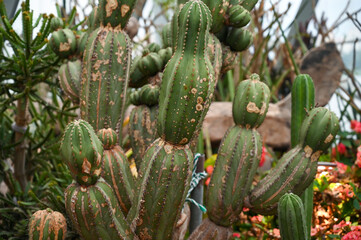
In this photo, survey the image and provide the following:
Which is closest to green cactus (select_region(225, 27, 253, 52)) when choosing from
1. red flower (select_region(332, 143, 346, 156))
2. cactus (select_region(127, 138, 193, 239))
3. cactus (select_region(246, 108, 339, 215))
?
cactus (select_region(246, 108, 339, 215))

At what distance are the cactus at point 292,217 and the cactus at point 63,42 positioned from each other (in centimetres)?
63

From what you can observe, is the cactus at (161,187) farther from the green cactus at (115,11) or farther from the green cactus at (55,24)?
the green cactus at (55,24)

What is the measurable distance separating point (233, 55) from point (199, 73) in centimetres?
30

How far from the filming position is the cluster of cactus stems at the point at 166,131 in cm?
71

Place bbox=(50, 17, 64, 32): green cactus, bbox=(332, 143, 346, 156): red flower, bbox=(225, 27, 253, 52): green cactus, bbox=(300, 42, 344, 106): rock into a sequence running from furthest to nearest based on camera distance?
bbox=(300, 42, 344, 106): rock < bbox=(332, 143, 346, 156): red flower < bbox=(50, 17, 64, 32): green cactus < bbox=(225, 27, 253, 52): green cactus

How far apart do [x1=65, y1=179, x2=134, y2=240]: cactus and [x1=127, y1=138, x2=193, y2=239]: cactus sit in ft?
0.16

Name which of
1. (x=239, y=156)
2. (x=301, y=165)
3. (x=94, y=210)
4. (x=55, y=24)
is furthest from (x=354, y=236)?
(x=55, y=24)

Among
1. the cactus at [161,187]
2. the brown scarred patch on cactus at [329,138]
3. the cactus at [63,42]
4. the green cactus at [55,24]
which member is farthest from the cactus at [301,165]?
the green cactus at [55,24]

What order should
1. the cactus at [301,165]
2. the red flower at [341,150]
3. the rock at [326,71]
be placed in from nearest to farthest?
the cactus at [301,165], the red flower at [341,150], the rock at [326,71]

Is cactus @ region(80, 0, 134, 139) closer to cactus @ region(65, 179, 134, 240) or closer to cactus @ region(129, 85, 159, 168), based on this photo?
cactus @ region(129, 85, 159, 168)

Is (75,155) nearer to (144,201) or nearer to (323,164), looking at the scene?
(144,201)

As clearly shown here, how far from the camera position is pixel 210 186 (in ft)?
2.93

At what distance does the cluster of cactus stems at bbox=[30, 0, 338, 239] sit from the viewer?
709 millimetres

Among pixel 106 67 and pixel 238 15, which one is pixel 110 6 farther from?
pixel 238 15
